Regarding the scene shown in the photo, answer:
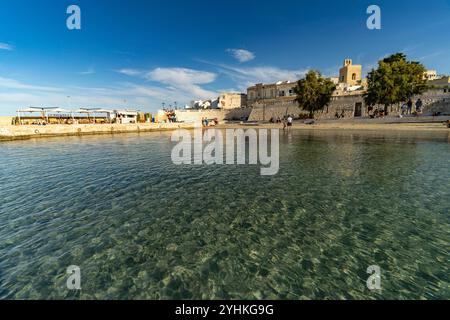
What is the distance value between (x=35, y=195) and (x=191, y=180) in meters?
6.51

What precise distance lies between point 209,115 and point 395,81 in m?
73.1

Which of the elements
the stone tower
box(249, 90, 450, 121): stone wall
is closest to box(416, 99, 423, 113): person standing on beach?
box(249, 90, 450, 121): stone wall

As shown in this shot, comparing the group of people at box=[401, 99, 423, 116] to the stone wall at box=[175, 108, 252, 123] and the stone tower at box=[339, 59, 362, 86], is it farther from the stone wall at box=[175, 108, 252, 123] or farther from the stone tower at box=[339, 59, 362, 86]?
the stone wall at box=[175, 108, 252, 123]

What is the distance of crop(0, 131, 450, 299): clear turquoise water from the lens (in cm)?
376

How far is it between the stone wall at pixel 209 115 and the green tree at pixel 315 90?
149 feet

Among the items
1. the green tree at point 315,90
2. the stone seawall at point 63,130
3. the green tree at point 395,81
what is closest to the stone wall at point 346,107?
the green tree at point 395,81

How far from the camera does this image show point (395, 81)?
126 feet

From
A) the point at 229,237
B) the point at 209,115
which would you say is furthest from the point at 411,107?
the point at 209,115

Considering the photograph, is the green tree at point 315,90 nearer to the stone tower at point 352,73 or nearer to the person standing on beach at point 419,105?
the person standing on beach at point 419,105

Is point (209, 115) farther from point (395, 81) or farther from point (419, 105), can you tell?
point (419, 105)

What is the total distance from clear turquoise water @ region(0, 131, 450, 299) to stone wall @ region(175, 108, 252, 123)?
295 ft

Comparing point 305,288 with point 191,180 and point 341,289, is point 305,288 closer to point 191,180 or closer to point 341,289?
point 341,289

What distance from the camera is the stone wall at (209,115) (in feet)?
319
